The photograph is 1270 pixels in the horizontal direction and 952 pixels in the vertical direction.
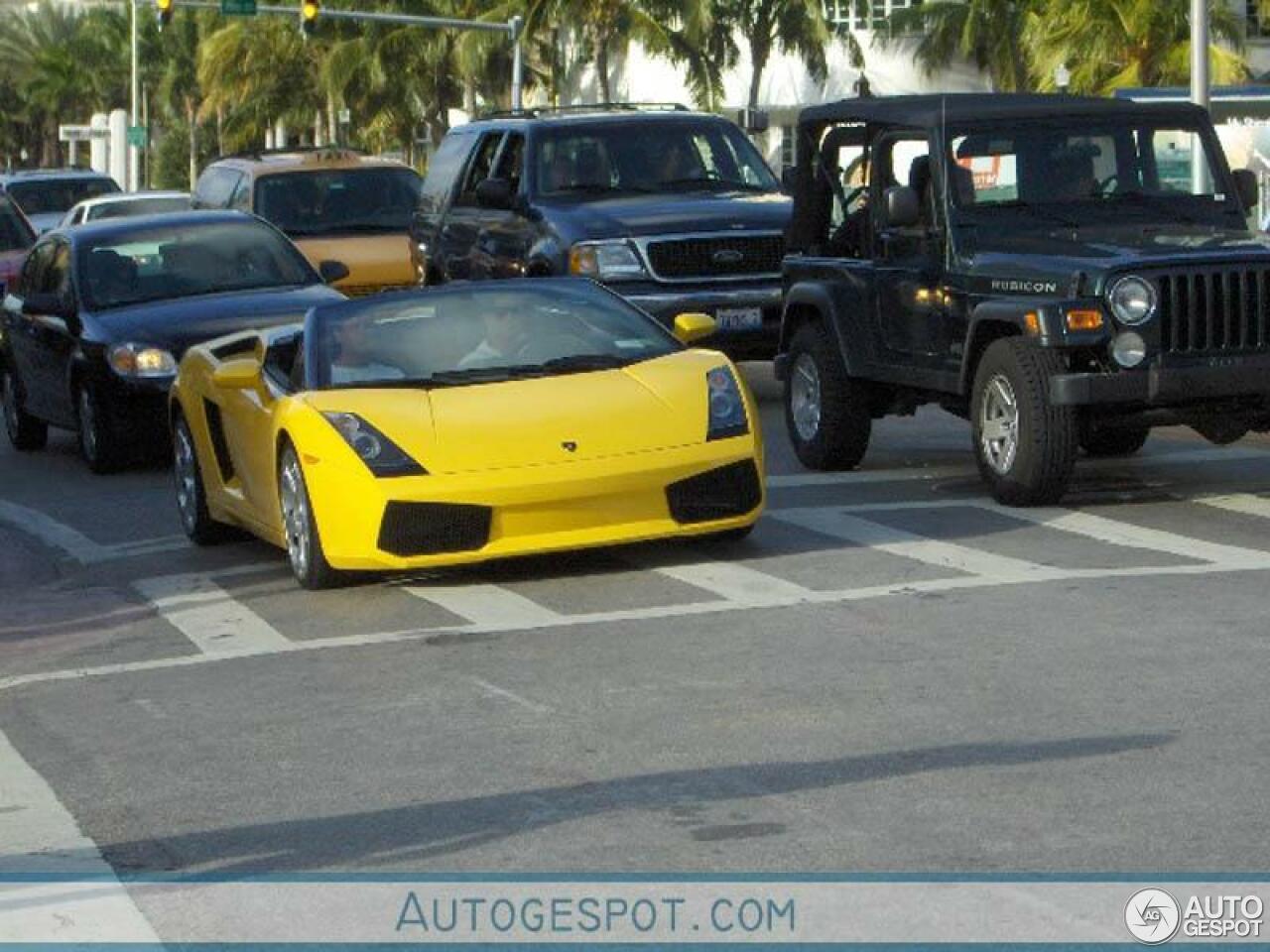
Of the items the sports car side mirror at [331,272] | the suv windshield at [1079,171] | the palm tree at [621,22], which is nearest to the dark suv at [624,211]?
the sports car side mirror at [331,272]

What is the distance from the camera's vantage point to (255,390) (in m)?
13.8

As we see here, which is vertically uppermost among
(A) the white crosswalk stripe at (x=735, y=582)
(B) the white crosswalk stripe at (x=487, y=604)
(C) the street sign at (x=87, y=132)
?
(C) the street sign at (x=87, y=132)

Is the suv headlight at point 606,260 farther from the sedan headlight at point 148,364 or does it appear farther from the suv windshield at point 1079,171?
the suv windshield at point 1079,171

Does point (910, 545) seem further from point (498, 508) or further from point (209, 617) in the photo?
point (209, 617)

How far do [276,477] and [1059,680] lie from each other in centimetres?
474

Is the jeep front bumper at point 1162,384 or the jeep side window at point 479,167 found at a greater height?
the jeep side window at point 479,167

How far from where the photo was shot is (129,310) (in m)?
19.5

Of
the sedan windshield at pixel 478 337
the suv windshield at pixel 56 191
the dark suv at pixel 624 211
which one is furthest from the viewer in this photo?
the suv windshield at pixel 56 191

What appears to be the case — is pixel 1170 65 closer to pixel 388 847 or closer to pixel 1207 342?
pixel 1207 342

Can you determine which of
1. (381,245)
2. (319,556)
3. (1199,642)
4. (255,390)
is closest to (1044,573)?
(1199,642)

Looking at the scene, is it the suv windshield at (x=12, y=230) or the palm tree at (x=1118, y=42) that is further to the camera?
the palm tree at (x=1118, y=42)

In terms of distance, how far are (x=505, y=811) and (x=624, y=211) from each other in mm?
13803

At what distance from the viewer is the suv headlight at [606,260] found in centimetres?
2106

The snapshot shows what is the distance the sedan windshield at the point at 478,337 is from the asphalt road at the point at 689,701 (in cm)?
88
